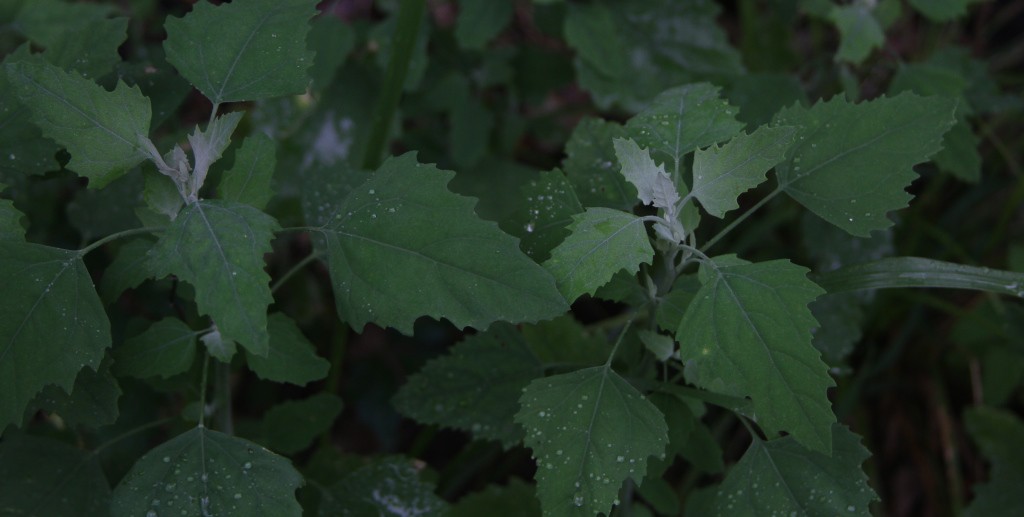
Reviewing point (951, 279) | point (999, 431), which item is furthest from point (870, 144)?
point (999, 431)

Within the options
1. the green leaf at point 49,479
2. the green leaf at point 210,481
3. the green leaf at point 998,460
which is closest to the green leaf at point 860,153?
the green leaf at point 210,481

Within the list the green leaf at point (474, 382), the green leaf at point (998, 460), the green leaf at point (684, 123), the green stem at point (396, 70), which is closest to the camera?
the green leaf at point (684, 123)

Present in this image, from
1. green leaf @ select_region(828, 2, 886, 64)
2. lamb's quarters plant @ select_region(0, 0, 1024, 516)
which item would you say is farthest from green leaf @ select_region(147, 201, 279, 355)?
green leaf @ select_region(828, 2, 886, 64)

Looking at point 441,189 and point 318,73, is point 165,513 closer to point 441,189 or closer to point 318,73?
point 441,189

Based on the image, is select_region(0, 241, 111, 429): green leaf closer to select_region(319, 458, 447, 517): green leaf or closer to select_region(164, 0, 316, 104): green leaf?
select_region(164, 0, 316, 104): green leaf

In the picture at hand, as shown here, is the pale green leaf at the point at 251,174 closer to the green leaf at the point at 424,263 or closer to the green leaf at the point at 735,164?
the green leaf at the point at 424,263

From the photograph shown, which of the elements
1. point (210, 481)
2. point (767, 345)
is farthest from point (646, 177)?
point (210, 481)
